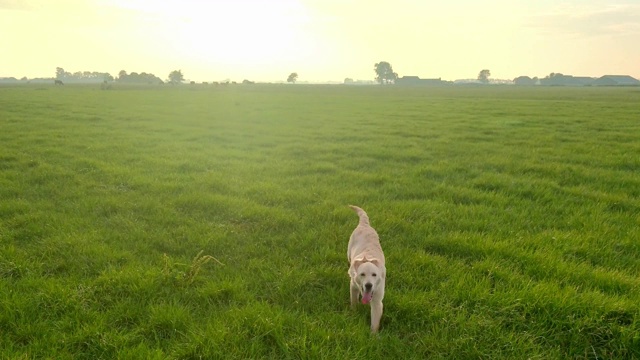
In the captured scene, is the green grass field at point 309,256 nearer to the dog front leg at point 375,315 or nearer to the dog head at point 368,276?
the dog front leg at point 375,315

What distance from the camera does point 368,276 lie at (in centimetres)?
436

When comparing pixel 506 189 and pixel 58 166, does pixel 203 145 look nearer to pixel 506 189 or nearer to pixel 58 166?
pixel 58 166

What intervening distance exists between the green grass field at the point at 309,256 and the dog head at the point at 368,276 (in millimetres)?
494

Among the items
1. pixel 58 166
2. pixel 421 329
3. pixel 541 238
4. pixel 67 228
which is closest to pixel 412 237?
pixel 541 238

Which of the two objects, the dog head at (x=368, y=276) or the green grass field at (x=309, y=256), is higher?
the dog head at (x=368, y=276)

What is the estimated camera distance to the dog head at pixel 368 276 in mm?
4363

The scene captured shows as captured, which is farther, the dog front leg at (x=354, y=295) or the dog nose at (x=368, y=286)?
the dog front leg at (x=354, y=295)

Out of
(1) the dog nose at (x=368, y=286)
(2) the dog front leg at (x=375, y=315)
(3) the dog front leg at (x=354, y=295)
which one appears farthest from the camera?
(3) the dog front leg at (x=354, y=295)

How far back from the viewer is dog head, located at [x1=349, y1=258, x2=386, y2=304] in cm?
436

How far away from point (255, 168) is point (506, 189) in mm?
6883

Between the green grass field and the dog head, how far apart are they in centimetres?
49

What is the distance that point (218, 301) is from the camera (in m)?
5.15

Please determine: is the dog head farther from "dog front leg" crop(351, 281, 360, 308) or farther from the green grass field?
the green grass field

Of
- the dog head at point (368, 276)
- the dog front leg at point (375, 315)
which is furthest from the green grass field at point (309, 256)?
the dog head at point (368, 276)
